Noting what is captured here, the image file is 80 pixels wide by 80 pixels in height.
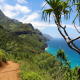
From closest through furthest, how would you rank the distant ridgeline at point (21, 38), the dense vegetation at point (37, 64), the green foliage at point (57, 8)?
the green foliage at point (57, 8) → the dense vegetation at point (37, 64) → the distant ridgeline at point (21, 38)

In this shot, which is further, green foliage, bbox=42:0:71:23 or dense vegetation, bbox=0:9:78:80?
dense vegetation, bbox=0:9:78:80

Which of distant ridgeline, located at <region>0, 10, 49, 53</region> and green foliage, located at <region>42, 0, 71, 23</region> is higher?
distant ridgeline, located at <region>0, 10, 49, 53</region>

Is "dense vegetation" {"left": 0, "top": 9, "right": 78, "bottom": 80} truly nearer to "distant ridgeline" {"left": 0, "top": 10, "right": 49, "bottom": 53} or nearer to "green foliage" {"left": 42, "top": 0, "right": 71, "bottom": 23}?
"distant ridgeline" {"left": 0, "top": 10, "right": 49, "bottom": 53}

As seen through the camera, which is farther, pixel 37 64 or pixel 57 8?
pixel 37 64

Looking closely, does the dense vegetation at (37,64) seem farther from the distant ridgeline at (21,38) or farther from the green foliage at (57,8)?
the green foliage at (57,8)

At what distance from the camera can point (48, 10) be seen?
105 inches

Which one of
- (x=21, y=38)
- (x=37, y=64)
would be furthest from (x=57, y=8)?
(x=21, y=38)

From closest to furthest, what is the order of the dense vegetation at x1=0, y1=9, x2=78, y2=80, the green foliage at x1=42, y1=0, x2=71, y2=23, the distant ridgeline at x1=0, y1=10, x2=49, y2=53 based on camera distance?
the green foliage at x1=42, y1=0, x2=71, y2=23 → the dense vegetation at x1=0, y1=9, x2=78, y2=80 → the distant ridgeline at x1=0, y1=10, x2=49, y2=53

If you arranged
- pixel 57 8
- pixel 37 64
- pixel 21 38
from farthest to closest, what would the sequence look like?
pixel 21 38
pixel 37 64
pixel 57 8

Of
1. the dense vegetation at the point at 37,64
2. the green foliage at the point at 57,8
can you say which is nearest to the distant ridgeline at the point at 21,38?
the dense vegetation at the point at 37,64

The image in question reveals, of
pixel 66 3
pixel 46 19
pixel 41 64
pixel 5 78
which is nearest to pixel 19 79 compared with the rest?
pixel 5 78

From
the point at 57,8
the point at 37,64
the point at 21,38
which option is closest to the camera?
the point at 57,8

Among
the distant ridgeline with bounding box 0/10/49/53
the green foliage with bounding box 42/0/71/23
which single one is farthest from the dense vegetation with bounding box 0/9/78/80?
the green foliage with bounding box 42/0/71/23

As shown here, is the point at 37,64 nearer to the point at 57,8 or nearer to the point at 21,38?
the point at 57,8
